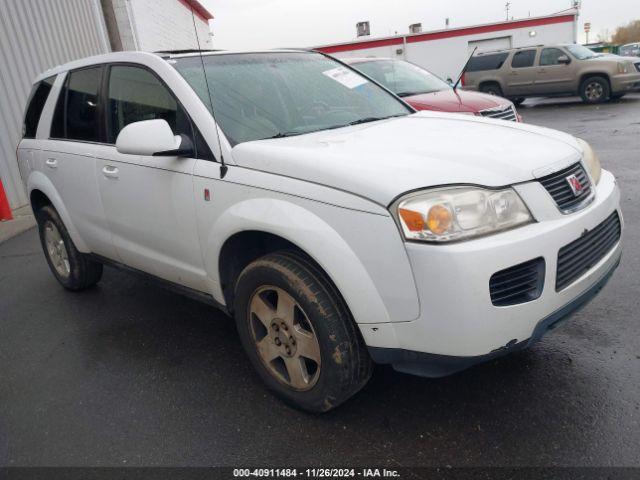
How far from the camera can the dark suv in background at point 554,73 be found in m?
14.5

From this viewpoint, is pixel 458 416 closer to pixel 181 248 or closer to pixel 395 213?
pixel 395 213

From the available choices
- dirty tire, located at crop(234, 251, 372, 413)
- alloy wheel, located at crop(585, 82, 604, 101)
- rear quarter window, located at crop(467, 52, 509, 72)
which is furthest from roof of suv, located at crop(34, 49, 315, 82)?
rear quarter window, located at crop(467, 52, 509, 72)

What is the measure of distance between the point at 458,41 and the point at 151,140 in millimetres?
29557

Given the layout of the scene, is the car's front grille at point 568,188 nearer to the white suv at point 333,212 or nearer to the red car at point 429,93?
the white suv at point 333,212

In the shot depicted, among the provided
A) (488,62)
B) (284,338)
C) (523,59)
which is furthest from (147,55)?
(488,62)

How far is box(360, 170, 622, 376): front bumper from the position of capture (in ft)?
6.41

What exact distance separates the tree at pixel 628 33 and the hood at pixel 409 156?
257 ft

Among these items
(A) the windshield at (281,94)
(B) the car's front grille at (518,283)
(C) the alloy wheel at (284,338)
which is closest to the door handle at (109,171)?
(A) the windshield at (281,94)

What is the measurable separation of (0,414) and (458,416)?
2353 millimetres

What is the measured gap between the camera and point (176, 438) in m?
2.52

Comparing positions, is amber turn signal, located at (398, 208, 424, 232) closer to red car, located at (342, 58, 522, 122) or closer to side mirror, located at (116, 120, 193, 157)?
side mirror, located at (116, 120, 193, 157)

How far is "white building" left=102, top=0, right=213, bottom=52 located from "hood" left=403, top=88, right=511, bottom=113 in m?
4.78

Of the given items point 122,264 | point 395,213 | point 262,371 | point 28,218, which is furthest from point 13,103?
point 395,213

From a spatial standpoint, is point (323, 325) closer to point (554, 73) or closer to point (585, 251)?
point (585, 251)
